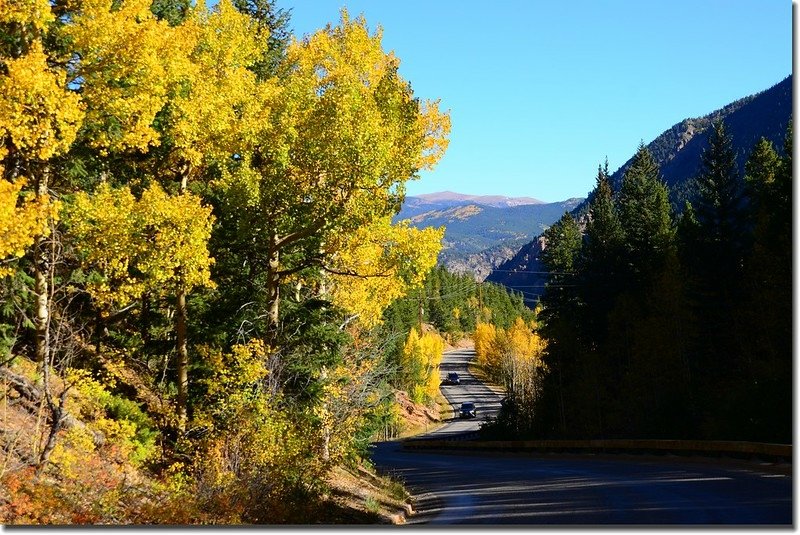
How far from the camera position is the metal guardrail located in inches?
744

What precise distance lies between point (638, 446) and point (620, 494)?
14673 millimetres

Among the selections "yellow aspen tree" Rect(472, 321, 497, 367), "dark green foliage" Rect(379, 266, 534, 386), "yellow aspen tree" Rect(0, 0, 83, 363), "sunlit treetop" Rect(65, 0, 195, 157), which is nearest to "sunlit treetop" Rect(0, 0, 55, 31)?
"yellow aspen tree" Rect(0, 0, 83, 363)

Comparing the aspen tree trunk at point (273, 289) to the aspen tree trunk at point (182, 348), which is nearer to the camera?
the aspen tree trunk at point (182, 348)

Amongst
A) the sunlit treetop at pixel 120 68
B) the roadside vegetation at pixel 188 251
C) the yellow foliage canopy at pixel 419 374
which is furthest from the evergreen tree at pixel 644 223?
the yellow foliage canopy at pixel 419 374

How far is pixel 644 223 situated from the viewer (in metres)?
44.3

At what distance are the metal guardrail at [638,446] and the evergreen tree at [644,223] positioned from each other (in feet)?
40.9

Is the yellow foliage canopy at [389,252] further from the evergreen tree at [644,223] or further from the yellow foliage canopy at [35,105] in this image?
the evergreen tree at [644,223]

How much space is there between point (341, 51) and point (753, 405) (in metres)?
17.6

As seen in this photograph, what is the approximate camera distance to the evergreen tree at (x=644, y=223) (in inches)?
1702

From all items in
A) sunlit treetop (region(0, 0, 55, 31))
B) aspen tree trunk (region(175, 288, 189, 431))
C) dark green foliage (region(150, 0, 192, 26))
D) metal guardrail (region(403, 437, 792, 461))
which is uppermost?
dark green foliage (region(150, 0, 192, 26))

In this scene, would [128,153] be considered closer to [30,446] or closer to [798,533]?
[30,446]

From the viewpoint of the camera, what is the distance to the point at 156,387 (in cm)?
1819

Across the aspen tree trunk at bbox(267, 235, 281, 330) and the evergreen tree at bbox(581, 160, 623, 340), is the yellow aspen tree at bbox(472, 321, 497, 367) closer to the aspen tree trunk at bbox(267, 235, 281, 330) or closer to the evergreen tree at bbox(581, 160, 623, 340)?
the evergreen tree at bbox(581, 160, 623, 340)

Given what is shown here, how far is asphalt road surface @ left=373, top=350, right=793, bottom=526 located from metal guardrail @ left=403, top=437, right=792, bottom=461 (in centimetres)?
49
